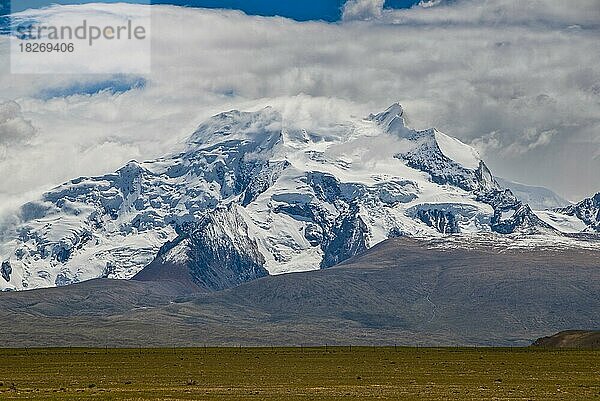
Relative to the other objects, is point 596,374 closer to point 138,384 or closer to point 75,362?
point 138,384

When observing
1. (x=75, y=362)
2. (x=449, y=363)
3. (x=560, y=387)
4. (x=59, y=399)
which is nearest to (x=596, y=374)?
(x=560, y=387)

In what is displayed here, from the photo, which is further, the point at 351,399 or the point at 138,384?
the point at 138,384

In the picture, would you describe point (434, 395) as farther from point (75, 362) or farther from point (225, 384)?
point (75, 362)

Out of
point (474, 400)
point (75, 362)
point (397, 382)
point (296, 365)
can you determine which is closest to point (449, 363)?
point (296, 365)

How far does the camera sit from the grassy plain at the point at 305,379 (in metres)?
99.9

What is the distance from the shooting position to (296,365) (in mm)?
159750

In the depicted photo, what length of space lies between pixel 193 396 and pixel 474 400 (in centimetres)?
2407

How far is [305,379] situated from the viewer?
125 metres

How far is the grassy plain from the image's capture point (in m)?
99.9

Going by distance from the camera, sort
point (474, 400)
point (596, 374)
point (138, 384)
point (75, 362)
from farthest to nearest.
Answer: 1. point (75, 362)
2. point (596, 374)
3. point (138, 384)
4. point (474, 400)

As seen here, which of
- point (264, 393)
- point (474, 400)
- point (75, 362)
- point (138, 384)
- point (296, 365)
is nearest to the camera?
point (474, 400)

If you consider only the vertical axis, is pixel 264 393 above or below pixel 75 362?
above

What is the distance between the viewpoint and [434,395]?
99250mm

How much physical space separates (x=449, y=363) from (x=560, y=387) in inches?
2136
